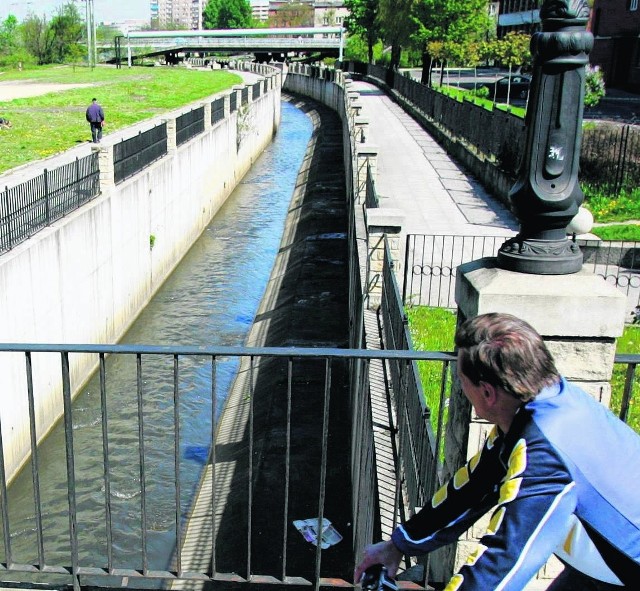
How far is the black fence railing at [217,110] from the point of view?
29.6 meters

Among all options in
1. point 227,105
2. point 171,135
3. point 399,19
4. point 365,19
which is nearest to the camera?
point 171,135

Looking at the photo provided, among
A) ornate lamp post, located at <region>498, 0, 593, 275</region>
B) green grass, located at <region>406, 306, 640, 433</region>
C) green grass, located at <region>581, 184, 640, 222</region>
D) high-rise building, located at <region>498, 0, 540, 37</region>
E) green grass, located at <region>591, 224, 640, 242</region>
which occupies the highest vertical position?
high-rise building, located at <region>498, 0, 540, 37</region>

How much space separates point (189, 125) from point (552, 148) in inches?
883

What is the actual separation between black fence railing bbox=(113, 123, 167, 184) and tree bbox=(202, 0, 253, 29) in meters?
166

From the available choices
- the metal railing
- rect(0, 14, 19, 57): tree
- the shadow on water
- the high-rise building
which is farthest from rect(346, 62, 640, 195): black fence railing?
rect(0, 14, 19, 57): tree

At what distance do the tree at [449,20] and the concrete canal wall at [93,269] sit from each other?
21.2 meters

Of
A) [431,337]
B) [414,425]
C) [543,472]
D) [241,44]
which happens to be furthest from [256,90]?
[241,44]

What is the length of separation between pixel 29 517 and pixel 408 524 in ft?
29.8

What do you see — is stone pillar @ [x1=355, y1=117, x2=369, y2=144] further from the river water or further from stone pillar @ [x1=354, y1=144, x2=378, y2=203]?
the river water

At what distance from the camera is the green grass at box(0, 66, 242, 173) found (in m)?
24.8

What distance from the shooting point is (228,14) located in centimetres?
17912

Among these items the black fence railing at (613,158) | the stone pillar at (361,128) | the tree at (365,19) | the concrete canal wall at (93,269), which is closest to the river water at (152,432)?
the concrete canal wall at (93,269)

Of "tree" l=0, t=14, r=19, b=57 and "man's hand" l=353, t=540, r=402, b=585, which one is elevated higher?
"tree" l=0, t=14, r=19, b=57

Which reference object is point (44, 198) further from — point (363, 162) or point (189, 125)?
point (189, 125)
